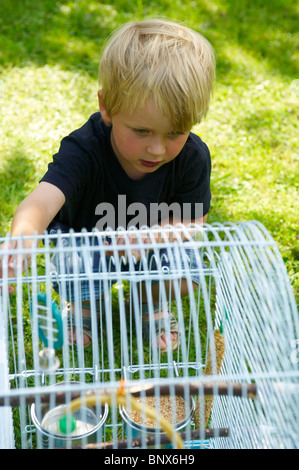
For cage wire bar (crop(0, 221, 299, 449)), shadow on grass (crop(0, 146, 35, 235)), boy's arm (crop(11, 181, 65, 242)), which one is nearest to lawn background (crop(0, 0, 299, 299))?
shadow on grass (crop(0, 146, 35, 235))

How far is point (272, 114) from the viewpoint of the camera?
8.82 ft

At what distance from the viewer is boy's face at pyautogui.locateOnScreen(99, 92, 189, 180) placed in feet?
4.28

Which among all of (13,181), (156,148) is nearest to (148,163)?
(156,148)

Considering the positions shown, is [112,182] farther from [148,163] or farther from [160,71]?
[160,71]

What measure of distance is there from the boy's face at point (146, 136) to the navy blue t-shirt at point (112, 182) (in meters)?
0.13

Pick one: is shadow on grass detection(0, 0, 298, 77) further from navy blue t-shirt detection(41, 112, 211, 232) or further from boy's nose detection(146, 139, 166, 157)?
boy's nose detection(146, 139, 166, 157)

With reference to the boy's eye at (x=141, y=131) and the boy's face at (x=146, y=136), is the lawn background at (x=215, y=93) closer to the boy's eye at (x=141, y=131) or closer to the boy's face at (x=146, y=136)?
the boy's face at (x=146, y=136)

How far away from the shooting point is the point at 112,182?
5.37ft

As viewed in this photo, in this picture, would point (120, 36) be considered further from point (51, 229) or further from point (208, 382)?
point (208, 382)

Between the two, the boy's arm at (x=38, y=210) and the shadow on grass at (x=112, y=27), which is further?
the shadow on grass at (x=112, y=27)

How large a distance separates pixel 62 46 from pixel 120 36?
181 cm

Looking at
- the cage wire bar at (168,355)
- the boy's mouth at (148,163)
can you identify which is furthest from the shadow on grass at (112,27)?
the cage wire bar at (168,355)

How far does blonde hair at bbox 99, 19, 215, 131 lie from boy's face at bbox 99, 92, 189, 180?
0.02m

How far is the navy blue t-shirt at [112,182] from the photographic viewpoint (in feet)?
5.15
